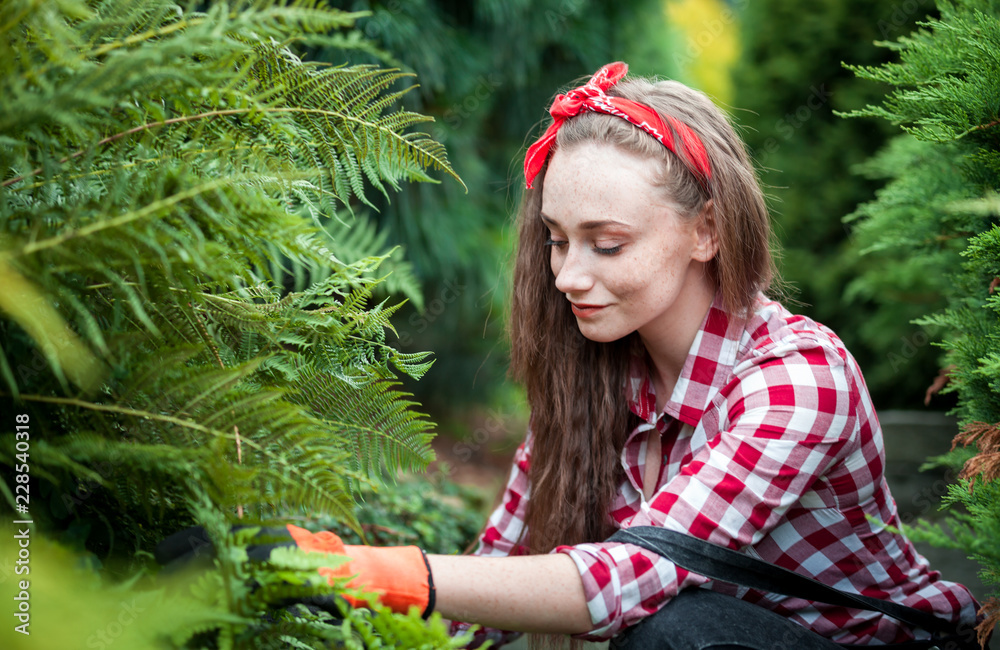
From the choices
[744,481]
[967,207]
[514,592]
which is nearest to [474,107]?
[967,207]

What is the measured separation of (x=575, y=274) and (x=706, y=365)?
1.21ft

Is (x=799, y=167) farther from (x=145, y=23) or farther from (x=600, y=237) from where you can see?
(x=145, y=23)

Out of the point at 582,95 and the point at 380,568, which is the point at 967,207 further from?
the point at 380,568

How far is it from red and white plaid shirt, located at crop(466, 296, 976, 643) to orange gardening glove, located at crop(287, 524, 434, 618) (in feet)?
0.96

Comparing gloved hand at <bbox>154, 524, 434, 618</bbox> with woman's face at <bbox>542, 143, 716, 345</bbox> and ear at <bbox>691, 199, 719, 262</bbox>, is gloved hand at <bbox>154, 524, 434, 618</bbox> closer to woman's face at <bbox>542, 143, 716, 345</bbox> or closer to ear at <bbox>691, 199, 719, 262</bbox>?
woman's face at <bbox>542, 143, 716, 345</bbox>

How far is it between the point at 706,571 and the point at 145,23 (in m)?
1.27

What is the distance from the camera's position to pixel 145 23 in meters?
1.03

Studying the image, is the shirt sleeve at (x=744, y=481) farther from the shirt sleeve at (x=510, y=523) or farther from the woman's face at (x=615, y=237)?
the shirt sleeve at (x=510, y=523)

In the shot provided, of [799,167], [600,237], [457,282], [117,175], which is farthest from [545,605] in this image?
[799,167]

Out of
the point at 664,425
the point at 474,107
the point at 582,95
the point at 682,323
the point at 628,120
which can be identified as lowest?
the point at 664,425

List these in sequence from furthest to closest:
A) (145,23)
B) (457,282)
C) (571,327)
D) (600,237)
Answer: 1. (457,282)
2. (571,327)
3. (600,237)
4. (145,23)

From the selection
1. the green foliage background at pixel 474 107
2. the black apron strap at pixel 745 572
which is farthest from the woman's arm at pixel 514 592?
the green foliage background at pixel 474 107

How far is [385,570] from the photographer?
1118 mm

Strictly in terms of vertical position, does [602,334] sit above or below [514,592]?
above
